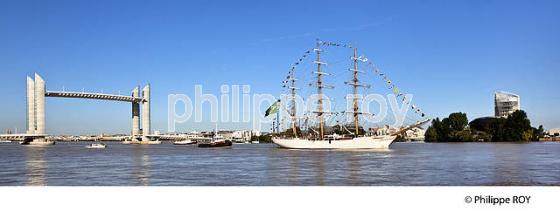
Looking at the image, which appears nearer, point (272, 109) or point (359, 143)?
point (272, 109)

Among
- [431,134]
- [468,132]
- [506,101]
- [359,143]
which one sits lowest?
[359,143]

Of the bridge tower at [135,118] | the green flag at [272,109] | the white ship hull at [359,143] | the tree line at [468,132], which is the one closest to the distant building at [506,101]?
the tree line at [468,132]

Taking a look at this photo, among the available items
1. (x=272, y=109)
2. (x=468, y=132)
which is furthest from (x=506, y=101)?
(x=272, y=109)

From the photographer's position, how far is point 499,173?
9062mm

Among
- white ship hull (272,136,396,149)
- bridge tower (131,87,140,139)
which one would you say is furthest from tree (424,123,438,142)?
bridge tower (131,87,140,139)

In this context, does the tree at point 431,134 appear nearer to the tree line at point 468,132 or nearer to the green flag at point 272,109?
the tree line at point 468,132

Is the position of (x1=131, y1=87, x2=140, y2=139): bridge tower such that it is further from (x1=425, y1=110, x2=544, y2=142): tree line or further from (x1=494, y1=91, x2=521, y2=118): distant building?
(x1=494, y1=91, x2=521, y2=118): distant building

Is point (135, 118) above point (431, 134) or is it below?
above
